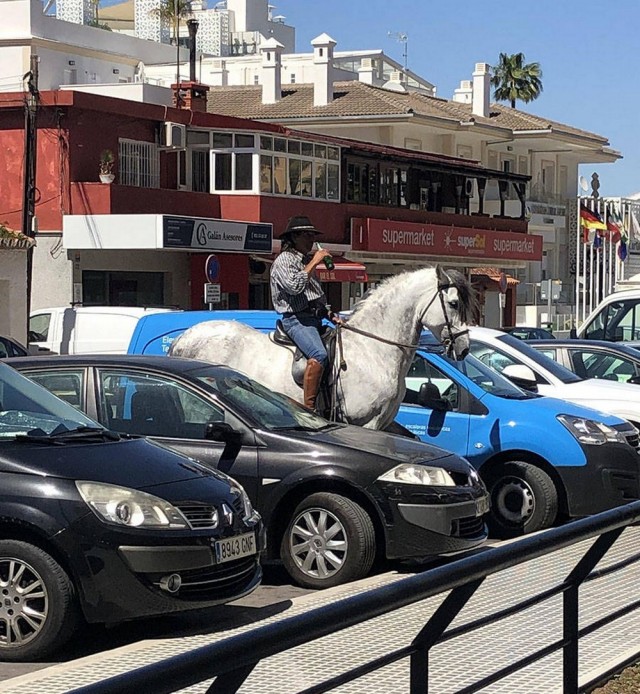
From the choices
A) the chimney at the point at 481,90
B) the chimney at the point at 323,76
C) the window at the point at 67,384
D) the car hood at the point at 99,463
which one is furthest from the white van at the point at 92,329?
the chimney at the point at 481,90

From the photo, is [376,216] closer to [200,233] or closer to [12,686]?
[200,233]

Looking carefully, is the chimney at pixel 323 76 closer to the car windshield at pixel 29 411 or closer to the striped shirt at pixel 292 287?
the striped shirt at pixel 292 287

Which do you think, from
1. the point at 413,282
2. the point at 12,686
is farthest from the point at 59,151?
the point at 12,686

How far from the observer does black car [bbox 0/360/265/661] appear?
7.13 meters

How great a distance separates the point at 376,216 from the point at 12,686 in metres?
48.1

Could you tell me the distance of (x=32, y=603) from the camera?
7.17 meters

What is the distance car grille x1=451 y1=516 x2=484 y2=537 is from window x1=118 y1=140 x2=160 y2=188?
33.5 m

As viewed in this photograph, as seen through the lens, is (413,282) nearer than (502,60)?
Yes

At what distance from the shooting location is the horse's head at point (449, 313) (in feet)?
39.9

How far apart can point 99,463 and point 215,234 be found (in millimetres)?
35637

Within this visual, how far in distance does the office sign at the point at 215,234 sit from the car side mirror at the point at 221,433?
31104 millimetres

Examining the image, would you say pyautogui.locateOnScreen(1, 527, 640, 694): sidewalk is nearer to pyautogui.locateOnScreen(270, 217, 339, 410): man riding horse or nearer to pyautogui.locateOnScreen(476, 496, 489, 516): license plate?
pyautogui.locateOnScreen(476, 496, 489, 516): license plate

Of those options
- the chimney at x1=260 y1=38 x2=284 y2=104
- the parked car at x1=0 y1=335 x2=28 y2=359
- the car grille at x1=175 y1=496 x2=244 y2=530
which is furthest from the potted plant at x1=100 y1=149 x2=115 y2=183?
the car grille at x1=175 y1=496 x2=244 y2=530

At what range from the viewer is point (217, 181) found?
46375 millimetres
